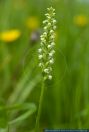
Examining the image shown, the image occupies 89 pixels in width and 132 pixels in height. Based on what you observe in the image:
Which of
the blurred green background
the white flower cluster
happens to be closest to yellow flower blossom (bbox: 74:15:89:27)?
the blurred green background

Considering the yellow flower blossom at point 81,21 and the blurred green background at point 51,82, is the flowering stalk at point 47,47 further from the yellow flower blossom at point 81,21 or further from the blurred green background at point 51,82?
the yellow flower blossom at point 81,21

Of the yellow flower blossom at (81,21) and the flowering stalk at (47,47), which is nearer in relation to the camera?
the flowering stalk at (47,47)

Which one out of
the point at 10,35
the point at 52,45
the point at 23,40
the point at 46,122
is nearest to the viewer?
the point at 52,45

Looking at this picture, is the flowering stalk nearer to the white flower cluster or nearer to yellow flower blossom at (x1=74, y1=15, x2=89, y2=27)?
the white flower cluster

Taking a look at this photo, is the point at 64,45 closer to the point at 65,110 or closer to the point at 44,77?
the point at 65,110

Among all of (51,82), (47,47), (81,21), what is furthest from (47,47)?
(81,21)

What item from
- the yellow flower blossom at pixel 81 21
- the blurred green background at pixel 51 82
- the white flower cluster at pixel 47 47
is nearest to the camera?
the white flower cluster at pixel 47 47

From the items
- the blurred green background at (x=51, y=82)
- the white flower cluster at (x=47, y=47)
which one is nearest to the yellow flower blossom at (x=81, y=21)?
the blurred green background at (x=51, y=82)

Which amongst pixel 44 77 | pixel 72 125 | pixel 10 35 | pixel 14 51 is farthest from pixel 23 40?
pixel 44 77

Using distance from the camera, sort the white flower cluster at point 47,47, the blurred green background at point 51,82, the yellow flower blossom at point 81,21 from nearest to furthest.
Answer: the white flower cluster at point 47,47 → the blurred green background at point 51,82 → the yellow flower blossom at point 81,21

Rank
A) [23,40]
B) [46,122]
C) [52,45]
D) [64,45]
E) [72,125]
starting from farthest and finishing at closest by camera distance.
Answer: [23,40], [64,45], [46,122], [72,125], [52,45]

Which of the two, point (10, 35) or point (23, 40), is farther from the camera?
point (23, 40)
